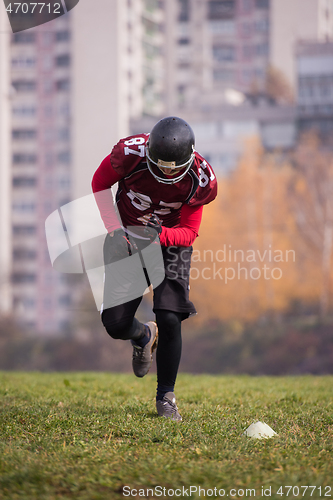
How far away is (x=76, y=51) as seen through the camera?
68.2 meters

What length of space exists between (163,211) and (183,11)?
86190 mm

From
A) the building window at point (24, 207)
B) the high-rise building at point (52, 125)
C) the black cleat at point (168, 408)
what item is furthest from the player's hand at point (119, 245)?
the building window at point (24, 207)

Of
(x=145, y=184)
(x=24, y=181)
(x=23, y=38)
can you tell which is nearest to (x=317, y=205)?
(x=145, y=184)

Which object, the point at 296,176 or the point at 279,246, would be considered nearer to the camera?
the point at 279,246

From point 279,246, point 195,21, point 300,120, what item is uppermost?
point 195,21

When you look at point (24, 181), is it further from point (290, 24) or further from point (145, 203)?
point (145, 203)

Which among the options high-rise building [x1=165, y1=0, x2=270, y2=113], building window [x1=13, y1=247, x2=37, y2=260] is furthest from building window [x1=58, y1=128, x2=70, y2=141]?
high-rise building [x1=165, y1=0, x2=270, y2=113]

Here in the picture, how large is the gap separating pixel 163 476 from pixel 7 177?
227 ft

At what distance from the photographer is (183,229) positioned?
4270 millimetres

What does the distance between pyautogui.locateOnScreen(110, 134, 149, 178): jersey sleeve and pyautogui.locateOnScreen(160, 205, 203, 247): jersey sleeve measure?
0.53 meters

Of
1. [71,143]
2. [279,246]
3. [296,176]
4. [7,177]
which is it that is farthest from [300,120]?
[7,177]

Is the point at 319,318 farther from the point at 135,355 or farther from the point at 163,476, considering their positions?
the point at 163,476

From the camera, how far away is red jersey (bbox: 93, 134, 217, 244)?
13.7 feet

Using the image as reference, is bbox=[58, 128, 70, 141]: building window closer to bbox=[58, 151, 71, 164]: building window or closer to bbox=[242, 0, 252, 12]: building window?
bbox=[58, 151, 71, 164]: building window
